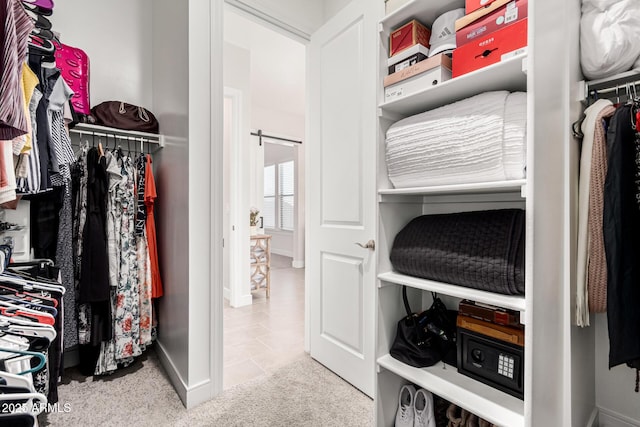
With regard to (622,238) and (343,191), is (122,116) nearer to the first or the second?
(343,191)

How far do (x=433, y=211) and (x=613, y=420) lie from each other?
1.20 m

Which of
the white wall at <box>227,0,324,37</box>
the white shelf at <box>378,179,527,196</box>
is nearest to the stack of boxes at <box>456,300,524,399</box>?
the white shelf at <box>378,179,527,196</box>

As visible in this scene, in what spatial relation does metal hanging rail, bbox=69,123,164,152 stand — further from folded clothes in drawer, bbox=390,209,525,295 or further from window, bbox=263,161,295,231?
window, bbox=263,161,295,231

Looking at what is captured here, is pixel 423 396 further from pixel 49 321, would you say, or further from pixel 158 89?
pixel 158 89

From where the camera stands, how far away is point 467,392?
46.6 inches

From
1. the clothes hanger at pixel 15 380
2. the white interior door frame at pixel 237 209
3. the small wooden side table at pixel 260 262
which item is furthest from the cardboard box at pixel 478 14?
the small wooden side table at pixel 260 262

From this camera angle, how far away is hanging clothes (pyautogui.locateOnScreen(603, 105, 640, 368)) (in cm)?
113

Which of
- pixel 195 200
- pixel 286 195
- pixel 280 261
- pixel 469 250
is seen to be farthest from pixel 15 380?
pixel 286 195

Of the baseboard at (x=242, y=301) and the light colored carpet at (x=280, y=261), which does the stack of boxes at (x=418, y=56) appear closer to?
the baseboard at (x=242, y=301)

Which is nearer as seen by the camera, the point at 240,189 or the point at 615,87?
the point at 615,87

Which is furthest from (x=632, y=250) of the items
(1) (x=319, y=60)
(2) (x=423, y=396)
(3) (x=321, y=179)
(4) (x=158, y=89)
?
(4) (x=158, y=89)

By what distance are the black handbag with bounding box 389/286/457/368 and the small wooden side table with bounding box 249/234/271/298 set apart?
2.73m

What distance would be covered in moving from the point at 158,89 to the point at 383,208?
1959 mm

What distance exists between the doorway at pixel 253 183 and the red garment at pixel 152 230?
29.4 inches
